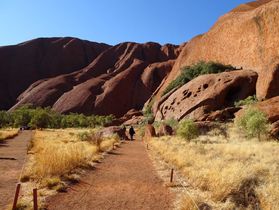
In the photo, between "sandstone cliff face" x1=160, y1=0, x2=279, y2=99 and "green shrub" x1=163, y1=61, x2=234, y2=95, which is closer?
"sandstone cliff face" x1=160, y1=0, x2=279, y2=99

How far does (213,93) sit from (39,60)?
10253 cm

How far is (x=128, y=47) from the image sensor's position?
13075cm

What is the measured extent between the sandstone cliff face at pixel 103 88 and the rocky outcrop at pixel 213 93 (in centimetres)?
4786

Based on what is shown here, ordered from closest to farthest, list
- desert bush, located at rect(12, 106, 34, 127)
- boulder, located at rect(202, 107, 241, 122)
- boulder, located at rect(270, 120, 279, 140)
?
boulder, located at rect(270, 120, 279, 140)
boulder, located at rect(202, 107, 241, 122)
desert bush, located at rect(12, 106, 34, 127)

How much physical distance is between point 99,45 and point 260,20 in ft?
324

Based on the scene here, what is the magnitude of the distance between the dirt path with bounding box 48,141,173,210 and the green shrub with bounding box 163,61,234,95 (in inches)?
1637

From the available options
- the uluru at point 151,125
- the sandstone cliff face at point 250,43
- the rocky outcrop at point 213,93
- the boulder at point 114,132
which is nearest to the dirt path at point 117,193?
the uluru at point 151,125

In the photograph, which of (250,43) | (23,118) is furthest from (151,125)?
(23,118)

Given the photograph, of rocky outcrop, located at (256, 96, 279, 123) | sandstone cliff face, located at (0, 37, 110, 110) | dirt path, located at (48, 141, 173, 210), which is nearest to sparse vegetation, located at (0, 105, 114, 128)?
sandstone cliff face, located at (0, 37, 110, 110)

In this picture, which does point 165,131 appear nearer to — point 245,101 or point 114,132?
point 114,132

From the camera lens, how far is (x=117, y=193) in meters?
10.6

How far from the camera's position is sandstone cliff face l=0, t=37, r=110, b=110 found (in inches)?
4911

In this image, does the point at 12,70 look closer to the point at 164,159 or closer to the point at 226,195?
the point at 164,159

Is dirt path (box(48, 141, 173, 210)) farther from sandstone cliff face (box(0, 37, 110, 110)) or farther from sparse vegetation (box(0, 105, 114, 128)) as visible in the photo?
sandstone cliff face (box(0, 37, 110, 110))
